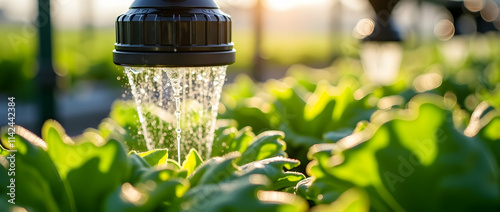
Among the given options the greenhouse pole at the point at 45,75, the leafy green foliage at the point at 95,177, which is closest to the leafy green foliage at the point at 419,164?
the leafy green foliage at the point at 95,177

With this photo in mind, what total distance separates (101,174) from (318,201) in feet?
1.30

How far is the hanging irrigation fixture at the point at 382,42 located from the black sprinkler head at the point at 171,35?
5.41 feet

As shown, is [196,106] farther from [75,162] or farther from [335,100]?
[75,162]

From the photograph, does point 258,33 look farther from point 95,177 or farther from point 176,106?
point 95,177

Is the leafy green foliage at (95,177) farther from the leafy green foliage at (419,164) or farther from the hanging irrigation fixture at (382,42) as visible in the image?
the hanging irrigation fixture at (382,42)

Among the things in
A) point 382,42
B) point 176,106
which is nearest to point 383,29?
point 382,42

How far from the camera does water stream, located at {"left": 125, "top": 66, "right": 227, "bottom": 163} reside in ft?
4.58

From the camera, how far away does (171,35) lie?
1.23 metres

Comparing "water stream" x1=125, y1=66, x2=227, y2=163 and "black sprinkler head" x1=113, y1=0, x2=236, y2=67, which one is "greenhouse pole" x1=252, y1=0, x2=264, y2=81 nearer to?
"water stream" x1=125, y1=66, x2=227, y2=163

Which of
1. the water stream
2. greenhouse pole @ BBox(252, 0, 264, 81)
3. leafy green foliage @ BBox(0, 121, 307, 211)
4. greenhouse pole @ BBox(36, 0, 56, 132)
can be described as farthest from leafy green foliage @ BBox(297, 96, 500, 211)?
greenhouse pole @ BBox(252, 0, 264, 81)

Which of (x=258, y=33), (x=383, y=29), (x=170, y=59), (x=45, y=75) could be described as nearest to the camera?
(x=170, y=59)

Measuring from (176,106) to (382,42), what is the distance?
1884mm

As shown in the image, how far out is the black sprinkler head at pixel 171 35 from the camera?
123cm

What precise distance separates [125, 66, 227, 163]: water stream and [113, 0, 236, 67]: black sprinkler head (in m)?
0.09
